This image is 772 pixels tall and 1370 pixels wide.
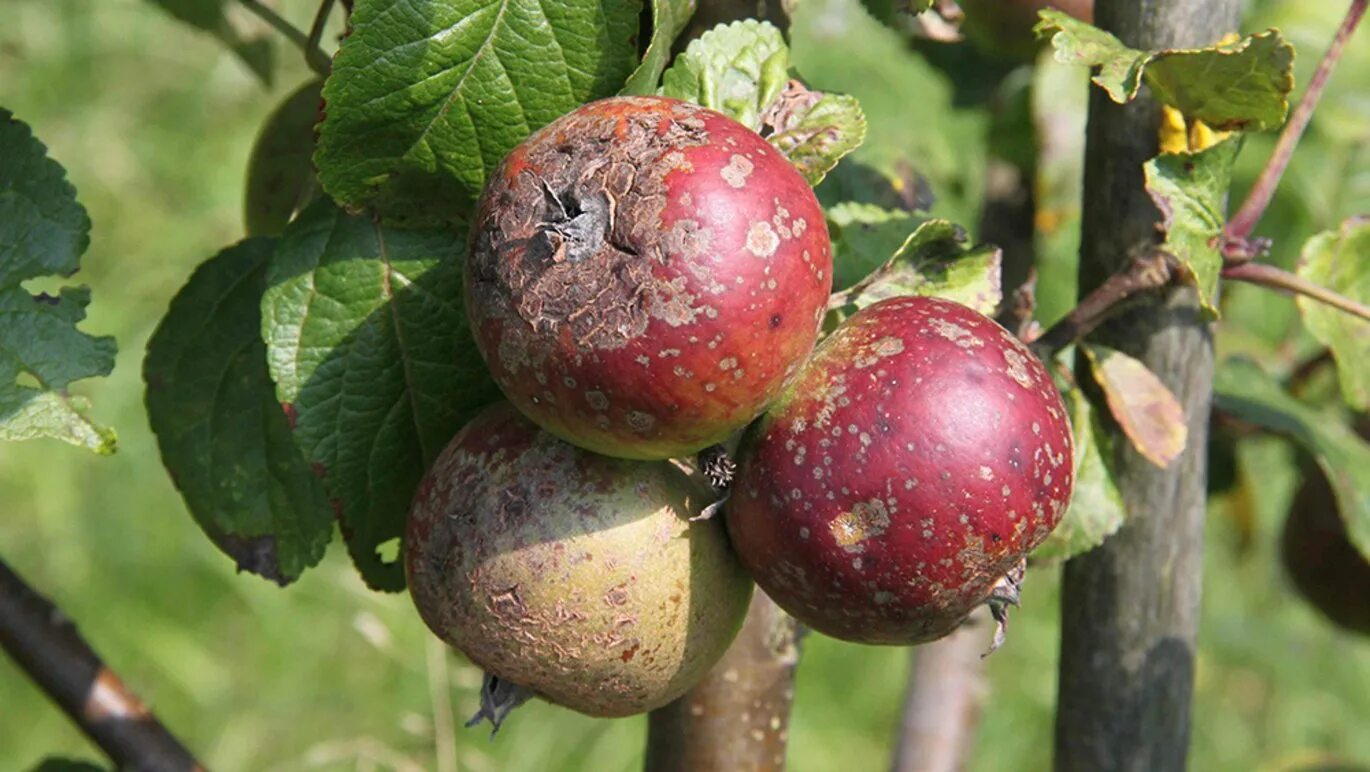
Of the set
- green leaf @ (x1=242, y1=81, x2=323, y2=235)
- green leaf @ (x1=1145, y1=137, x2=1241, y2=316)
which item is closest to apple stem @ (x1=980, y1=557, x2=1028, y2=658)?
green leaf @ (x1=1145, y1=137, x2=1241, y2=316)

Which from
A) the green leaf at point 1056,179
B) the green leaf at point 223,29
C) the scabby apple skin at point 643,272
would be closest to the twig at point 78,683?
the green leaf at point 223,29

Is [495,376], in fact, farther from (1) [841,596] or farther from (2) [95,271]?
(2) [95,271]

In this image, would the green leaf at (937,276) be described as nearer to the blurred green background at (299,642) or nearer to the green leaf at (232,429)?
the green leaf at (232,429)

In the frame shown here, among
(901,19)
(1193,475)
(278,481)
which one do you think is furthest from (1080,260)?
(278,481)

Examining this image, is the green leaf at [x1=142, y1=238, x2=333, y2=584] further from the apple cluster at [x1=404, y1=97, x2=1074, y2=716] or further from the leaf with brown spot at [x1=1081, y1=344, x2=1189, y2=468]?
the leaf with brown spot at [x1=1081, y1=344, x2=1189, y2=468]

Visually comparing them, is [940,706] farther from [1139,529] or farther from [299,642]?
[299,642]

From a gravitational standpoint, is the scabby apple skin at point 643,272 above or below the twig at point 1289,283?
above
